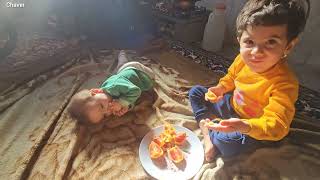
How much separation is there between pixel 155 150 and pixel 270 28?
50 centimetres

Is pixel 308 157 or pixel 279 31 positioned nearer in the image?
pixel 279 31

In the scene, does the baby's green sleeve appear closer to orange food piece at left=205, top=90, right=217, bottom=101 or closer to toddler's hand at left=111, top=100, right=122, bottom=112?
toddler's hand at left=111, top=100, right=122, bottom=112

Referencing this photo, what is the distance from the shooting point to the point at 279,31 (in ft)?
2.38

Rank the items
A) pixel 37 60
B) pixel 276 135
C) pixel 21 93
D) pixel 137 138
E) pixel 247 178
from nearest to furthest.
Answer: pixel 276 135 < pixel 247 178 < pixel 137 138 < pixel 21 93 < pixel 37 60

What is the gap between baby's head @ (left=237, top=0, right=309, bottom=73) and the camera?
0.72m

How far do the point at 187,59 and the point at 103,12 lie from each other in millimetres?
622

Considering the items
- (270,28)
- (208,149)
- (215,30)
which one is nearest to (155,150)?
(208,149)

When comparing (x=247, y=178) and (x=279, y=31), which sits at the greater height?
(x=279, y=31)

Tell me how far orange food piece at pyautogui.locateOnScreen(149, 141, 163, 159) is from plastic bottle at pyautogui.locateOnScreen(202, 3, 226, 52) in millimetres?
910

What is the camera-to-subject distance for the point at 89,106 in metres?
0.96

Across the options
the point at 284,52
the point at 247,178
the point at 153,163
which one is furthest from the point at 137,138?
the point at 284,52

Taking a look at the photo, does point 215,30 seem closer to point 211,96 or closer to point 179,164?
point 211,96

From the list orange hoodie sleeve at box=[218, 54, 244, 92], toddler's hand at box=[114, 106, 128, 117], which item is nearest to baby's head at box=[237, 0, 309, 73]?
orange hoodie sleeve at box=[218, 54, 244, 92]

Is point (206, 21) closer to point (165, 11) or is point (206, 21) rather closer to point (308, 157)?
→ point (165, 11)
